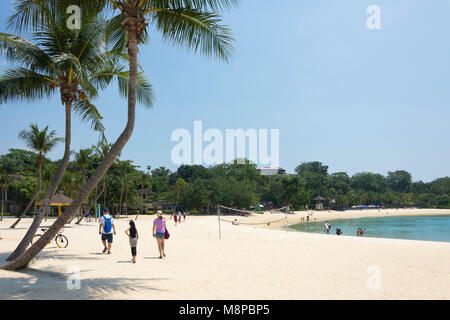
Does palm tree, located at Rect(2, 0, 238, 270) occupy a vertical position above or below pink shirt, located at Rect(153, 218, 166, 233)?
above

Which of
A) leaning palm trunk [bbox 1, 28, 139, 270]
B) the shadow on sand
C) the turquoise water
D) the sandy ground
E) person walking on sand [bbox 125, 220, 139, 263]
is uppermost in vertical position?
leaning palm trunk [bbox 1, 28, 139, 270]

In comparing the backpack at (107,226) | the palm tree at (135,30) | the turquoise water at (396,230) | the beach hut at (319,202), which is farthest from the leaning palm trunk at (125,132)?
the beach hut at (319,202)

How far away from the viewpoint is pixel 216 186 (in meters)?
57.6

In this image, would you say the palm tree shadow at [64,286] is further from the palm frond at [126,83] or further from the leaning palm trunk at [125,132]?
the palm frond at [126,83]

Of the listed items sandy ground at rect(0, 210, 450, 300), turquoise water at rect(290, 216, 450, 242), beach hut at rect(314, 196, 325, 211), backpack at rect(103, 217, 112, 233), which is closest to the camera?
sandy ground at rect(0, 210, 450, 300)

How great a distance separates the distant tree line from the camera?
151ft

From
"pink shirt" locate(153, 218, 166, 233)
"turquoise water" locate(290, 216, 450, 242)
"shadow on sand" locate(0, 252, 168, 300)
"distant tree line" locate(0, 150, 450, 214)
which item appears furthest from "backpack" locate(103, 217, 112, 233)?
Answer: "turquoise water" locate(290, 216, 450, 242)

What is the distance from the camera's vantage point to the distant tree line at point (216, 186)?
1810 inches

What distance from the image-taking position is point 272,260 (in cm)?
1098

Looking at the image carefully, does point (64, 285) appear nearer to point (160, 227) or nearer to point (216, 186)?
point (160, 227)

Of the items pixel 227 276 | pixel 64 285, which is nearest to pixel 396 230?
pixel 227 276

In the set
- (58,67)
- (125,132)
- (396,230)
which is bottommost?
(396,230)

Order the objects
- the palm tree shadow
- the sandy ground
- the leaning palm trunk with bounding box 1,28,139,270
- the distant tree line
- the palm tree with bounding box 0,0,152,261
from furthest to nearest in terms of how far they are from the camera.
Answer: the distant tree line → the palm tree with bounding box 0,0,152,261 → the leaning palm trunk with bounding box 1,28,139,270 → the sandy ground → the palm tree shadow

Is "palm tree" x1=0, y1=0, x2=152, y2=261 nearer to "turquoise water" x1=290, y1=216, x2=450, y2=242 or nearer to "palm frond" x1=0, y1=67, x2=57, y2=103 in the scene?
"palm frond" x1=0, y1=67, x2=57, y2=103
